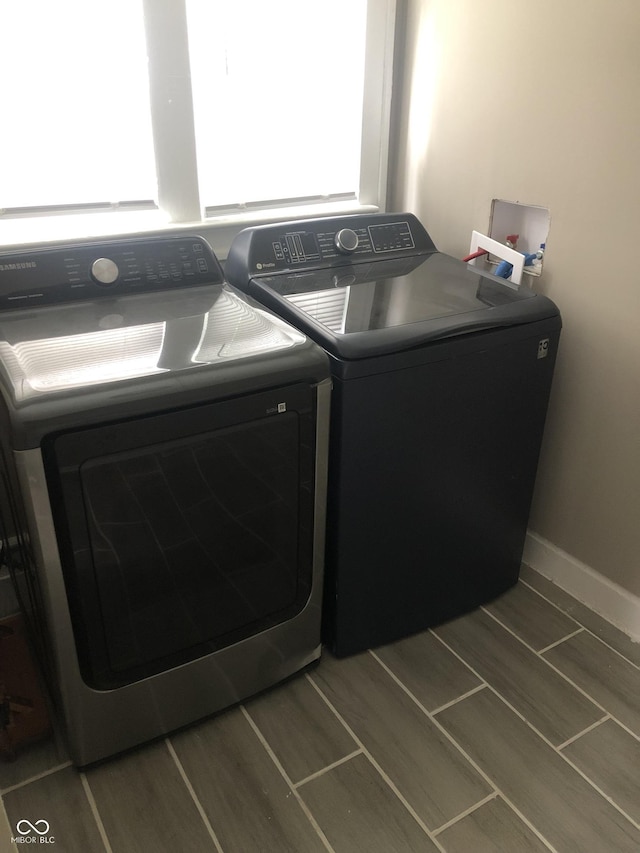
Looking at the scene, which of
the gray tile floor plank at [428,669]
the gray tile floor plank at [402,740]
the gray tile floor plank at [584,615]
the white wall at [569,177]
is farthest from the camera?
the gray tile floor plank at [584,615]

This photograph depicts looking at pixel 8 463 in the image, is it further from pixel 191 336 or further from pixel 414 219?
pixel 414 219

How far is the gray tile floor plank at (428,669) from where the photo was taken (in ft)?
5.41

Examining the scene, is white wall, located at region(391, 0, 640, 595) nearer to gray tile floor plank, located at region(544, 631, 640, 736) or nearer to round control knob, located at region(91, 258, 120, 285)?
gray tile floor plank, located at region(544, 631, 640, 736)

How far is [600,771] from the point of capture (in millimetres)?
1467

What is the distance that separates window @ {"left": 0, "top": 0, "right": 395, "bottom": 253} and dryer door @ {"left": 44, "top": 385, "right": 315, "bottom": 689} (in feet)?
2.67

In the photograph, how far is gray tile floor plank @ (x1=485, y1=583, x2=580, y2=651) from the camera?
181 centimetres

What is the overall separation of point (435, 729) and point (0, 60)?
179 centimetres

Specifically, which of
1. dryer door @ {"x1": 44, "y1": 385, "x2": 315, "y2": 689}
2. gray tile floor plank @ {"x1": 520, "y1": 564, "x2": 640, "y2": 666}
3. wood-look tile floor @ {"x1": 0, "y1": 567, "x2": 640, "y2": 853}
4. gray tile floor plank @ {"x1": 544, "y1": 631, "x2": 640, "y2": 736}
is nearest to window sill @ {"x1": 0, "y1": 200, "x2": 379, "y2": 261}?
dryer door @ {"x1": 44, "y1": 385, "x2": 315, "y2": 689}

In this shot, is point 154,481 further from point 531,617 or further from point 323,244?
point 531,617

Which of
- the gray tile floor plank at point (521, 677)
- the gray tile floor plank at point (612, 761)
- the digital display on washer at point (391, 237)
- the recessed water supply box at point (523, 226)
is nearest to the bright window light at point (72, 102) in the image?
the digital display on washer at point (391, 237)

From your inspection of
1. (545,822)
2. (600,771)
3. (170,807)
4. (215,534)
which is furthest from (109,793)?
(600,771)

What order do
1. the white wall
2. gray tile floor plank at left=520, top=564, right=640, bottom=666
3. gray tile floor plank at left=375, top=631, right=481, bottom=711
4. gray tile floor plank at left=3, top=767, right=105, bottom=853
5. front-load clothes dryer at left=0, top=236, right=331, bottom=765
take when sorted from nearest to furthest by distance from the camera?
front-load clothes dryer at left=0, top=236, right=331, bottom=765
gray tile floor plank at left=3, top=767, right=105, bottom=853
the white wall
gray tile floor plank at left=375, top=631, right=481, bottom=711
gray tile floor plank at left=520, top=564, right=640, bottom=666

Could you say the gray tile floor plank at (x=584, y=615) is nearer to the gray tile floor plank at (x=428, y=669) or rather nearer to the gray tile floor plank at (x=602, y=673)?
the gray tile floor plank at (x=602, y=673)

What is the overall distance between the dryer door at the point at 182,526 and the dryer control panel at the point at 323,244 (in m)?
0.54
